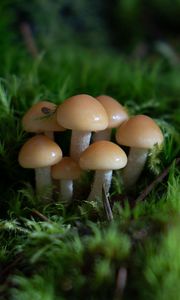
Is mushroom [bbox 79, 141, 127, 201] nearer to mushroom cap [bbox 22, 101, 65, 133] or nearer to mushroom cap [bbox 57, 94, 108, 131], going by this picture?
mushroom cap [bbox 57, 94, 108, 131]

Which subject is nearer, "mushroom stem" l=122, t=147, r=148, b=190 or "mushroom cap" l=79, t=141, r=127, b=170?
"mushroom cap" l=79, t=141, r=127, b=170

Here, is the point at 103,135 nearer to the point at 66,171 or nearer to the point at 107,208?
the point at 66,171

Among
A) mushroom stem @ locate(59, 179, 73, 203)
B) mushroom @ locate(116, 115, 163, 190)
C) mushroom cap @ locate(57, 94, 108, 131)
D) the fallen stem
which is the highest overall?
mushroom cap @ locate(57, 94, 108, 131)

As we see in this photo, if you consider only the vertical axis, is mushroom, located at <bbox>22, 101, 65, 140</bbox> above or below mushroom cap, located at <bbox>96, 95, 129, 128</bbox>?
below

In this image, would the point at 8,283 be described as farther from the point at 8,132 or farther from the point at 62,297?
the point at 8,132

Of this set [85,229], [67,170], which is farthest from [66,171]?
[85,229]

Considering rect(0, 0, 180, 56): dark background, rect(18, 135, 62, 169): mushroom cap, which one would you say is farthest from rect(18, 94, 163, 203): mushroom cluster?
rect(0, 0, 180, 56): dark background

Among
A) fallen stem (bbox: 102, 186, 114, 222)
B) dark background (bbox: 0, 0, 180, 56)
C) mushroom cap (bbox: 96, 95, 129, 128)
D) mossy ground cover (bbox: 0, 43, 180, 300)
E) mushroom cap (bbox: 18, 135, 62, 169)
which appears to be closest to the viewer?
mossy ground cover (bbox: 0, 43, 180, 300)
